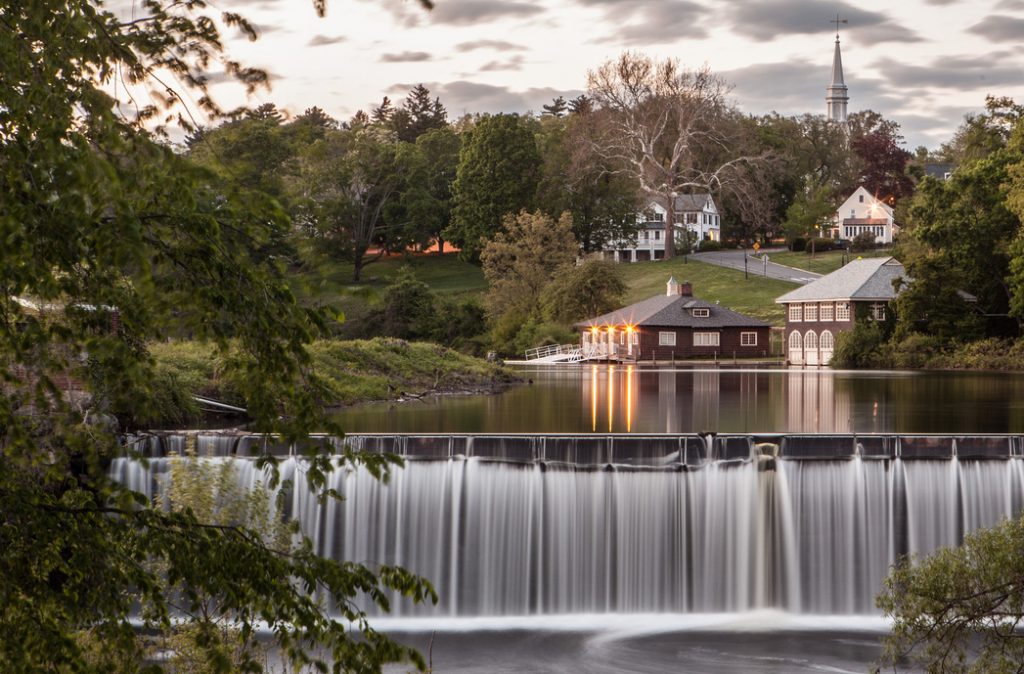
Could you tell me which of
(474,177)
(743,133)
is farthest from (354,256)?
(743,133)

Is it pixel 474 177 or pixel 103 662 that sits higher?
pixel 474 177

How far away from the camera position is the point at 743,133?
9775 centimetres

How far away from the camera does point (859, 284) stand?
68250mm

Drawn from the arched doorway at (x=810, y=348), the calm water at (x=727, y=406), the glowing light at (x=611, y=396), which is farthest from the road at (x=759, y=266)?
the calm water at (x=727, y=406)

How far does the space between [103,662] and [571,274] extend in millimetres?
72879

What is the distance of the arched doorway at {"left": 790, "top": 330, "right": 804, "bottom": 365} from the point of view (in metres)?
72.3

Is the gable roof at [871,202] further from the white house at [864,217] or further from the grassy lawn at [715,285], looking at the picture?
the grassy lawn at [715,285]

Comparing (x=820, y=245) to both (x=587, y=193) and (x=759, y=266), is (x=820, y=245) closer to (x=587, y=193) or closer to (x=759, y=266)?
(x=759, y=266)

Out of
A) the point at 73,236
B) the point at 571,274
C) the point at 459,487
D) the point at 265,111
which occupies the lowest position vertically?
the point at 459,487

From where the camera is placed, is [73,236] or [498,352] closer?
[73,236]

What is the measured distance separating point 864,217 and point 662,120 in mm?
31801

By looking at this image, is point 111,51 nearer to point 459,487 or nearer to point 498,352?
point 459,487

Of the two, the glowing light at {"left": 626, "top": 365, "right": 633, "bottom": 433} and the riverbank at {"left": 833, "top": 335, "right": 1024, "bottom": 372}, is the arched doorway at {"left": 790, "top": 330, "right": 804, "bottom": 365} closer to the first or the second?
the riverbank at {"left": 833, "top": 335, "right": 1024, "bottom": 372}

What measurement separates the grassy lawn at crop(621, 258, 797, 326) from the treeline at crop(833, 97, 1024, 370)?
17.8 meters
